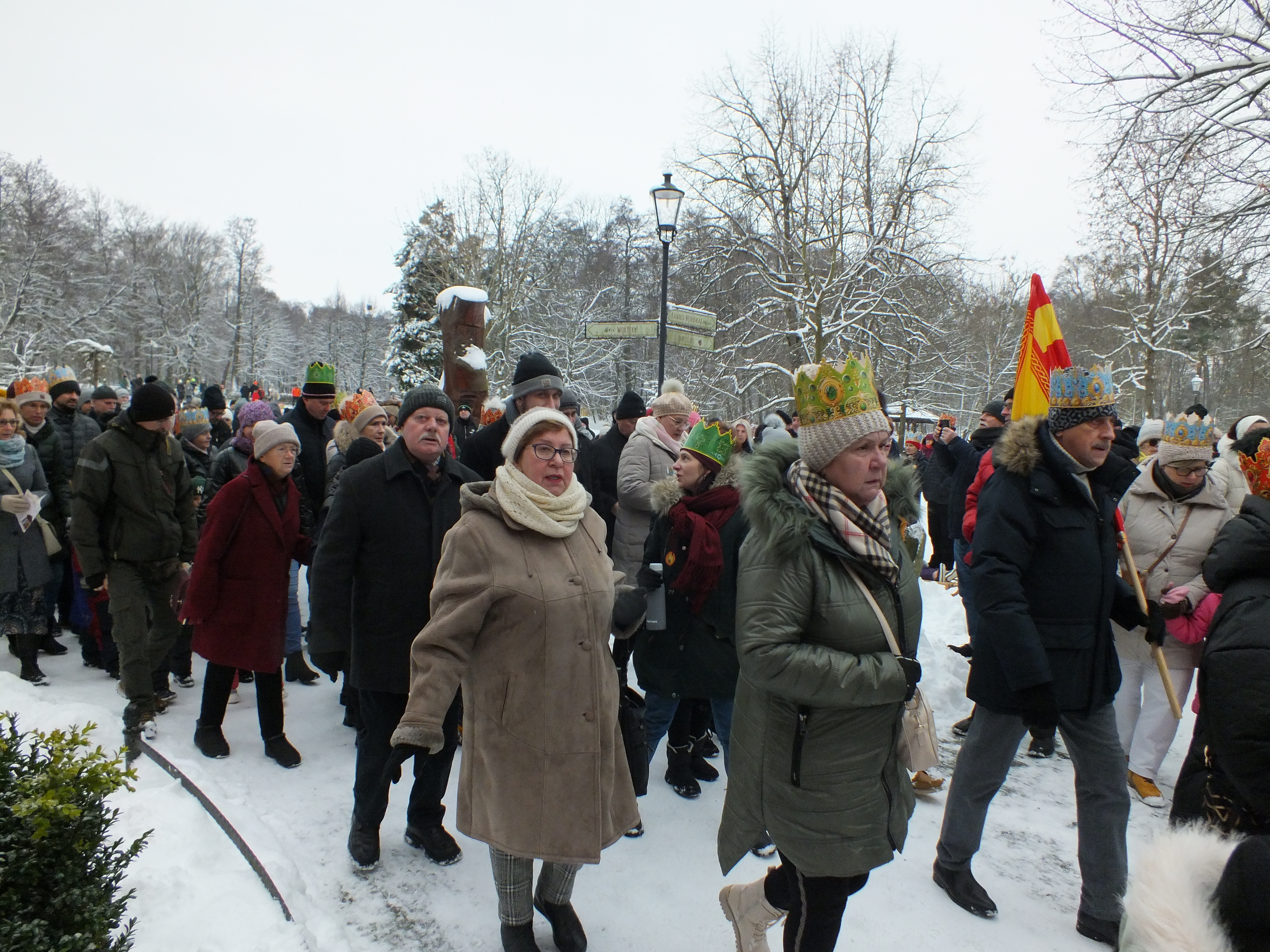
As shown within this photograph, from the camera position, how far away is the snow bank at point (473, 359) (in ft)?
26.1

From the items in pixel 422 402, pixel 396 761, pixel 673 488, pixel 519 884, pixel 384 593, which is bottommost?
pixel 519 884

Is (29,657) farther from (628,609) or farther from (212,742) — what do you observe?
(628,609)

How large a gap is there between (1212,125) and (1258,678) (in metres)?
12.4

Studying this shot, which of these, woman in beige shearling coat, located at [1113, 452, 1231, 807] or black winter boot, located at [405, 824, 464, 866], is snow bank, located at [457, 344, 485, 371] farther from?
woman in beige shearling coat, located at [1113, 452, 1231, 807]

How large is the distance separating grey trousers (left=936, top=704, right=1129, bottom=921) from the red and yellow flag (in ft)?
4.38

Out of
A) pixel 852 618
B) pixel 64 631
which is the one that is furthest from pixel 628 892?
pixel 64 631

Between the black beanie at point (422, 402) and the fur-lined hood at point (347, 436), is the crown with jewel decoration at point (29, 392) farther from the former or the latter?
the black beanie at point (422, 402)

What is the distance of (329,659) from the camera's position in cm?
333

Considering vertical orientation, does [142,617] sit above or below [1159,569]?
below

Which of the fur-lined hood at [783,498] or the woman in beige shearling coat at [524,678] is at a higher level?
the fur-lined hood at [783,498]

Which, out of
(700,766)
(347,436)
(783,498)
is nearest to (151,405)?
(347,436)

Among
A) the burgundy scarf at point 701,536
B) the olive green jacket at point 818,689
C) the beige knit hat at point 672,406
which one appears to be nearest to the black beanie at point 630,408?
the beige knit hat at point 672,406

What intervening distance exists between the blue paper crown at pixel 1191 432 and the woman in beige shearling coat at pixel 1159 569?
0.07m

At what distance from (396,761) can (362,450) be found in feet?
7.92
